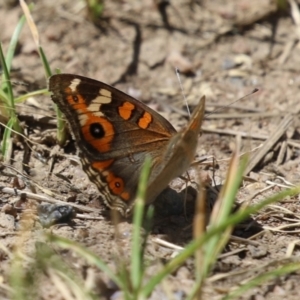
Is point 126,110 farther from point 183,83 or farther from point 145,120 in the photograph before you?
point 183,83

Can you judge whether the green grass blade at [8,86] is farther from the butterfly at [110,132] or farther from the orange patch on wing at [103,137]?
the orange patch on wing at [103,137]

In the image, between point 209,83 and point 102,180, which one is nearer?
point 102,180

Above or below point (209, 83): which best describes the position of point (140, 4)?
above

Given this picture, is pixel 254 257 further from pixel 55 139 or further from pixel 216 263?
pixel 55 139

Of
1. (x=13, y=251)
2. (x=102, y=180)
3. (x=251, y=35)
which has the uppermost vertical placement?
(x=251, y=35)

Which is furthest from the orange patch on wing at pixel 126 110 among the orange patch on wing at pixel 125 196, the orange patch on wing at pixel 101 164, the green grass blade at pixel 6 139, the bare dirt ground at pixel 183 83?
the green grass blade at pixel 6 139

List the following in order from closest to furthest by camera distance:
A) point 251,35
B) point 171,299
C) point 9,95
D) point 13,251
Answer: point 171,299, point 13,251, point 9,95, point 251,35

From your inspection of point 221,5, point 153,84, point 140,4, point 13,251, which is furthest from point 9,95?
point 221,5

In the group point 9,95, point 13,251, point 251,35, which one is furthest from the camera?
point 251,35
